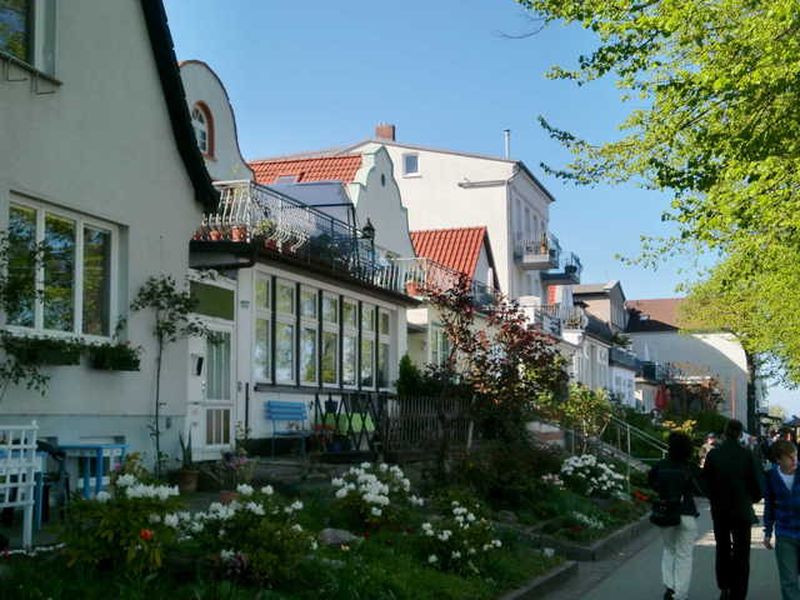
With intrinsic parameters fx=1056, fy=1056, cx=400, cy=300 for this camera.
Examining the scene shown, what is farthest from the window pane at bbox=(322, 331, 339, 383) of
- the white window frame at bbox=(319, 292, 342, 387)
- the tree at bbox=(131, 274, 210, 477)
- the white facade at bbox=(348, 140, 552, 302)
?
the white facade at bbox=(348, 140, 552, 302)

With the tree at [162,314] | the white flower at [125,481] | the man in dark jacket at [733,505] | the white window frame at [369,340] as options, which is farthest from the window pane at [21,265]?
the white window frame at [369,340]

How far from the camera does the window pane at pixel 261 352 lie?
19.4m

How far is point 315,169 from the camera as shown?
31.8 meters

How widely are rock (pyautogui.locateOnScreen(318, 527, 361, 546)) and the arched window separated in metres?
14.0

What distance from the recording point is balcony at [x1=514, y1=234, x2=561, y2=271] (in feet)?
151

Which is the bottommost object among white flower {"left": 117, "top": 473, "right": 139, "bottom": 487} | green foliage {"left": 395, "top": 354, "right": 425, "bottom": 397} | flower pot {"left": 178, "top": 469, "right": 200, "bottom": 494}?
flower pot {"left": 178, "top": 469, "right": 200, "bottom": 494}

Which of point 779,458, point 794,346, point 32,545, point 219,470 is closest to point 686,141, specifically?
point 779,458

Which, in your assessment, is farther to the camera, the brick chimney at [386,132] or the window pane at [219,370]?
the brick chimney at [386,132]

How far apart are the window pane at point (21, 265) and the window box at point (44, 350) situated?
0.32 meters

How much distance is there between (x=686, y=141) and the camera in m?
14.7

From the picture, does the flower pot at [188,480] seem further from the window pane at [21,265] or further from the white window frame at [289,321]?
the white window frame at [289,321]

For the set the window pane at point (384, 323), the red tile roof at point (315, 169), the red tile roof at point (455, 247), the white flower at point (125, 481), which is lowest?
the white flower at point (125, 481)

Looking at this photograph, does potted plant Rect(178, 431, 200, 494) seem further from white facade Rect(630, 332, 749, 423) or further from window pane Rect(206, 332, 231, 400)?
white facade Rect(630, 332, 749, 423)

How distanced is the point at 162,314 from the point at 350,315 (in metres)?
10.2
